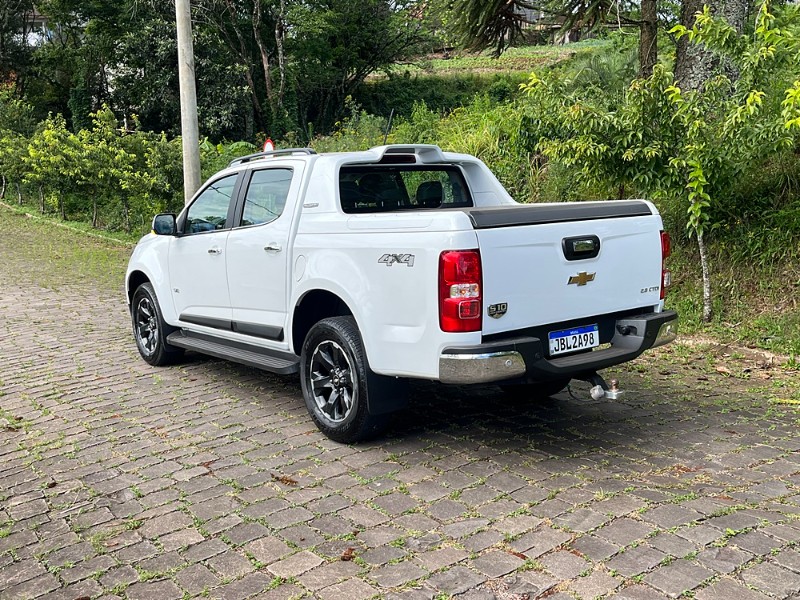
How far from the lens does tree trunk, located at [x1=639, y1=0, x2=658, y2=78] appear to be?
10.9 meters

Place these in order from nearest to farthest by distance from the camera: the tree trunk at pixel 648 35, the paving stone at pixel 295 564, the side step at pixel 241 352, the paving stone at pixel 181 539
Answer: the paving stone at pixel 295 564 < the paving stone at pixel 181 539 < the side step at pixel 241 352 < the tree trunk at pixel 648 35

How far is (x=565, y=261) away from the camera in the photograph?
4527mm

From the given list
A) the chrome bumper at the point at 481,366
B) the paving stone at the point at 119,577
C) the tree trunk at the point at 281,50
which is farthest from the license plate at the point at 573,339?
the tree trunk at the point at 281,50

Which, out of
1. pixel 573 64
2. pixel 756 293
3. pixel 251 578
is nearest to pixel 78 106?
pixel 573 64

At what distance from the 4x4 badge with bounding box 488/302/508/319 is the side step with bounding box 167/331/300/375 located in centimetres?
172

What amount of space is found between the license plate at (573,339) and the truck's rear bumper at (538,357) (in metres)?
0.05

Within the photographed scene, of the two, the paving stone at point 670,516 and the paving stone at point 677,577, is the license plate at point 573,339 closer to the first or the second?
the paving stone at point 670,516

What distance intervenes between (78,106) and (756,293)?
101ft

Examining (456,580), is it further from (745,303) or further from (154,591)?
(745,303)

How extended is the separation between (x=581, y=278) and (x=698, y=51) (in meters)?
6.25

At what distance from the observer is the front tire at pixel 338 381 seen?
4812 mm

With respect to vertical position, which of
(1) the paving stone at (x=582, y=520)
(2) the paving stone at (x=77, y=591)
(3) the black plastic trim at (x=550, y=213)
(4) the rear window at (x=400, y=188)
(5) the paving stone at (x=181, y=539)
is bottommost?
(2) the paving stone at (x=77, y=591)

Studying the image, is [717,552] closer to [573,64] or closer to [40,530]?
[40,530]

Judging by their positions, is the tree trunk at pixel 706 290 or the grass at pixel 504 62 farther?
the grass at pixel 504 62
